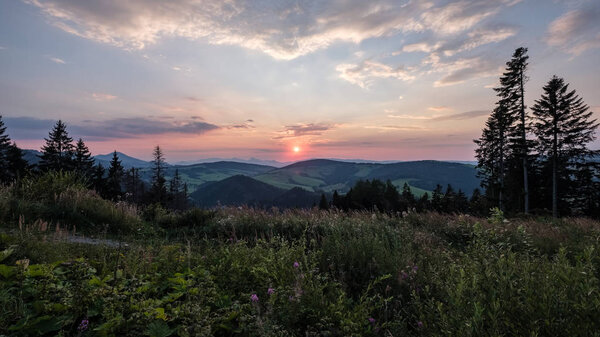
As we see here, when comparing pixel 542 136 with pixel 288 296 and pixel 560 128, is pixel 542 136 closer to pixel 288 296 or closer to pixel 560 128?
pixel 560 128

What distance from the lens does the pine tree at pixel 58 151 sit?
52156mm

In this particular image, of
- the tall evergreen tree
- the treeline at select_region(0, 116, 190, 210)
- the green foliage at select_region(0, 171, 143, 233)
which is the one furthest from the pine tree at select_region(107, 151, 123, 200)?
the green foliage at select_region(0, 171, 143, 233)

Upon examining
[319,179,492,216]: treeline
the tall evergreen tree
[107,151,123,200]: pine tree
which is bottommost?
[319,179,492,216]: treeline

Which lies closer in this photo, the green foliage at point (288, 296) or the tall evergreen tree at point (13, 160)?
the green foliage at point (288, 296)

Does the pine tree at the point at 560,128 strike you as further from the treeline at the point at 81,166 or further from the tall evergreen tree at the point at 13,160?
the tall evergreen tree at the point at 13,160

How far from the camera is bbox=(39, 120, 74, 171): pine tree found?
2053 inches

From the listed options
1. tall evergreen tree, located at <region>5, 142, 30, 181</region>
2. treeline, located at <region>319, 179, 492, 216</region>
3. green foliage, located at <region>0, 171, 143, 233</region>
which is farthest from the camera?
treeline, located at <region>319, 179, 492, 216</region>

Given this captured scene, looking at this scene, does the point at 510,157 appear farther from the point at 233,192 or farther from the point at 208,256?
the point at 233,192

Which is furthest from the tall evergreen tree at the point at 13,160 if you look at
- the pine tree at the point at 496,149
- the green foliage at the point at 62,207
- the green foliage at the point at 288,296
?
the pine tree at the point at 496,149

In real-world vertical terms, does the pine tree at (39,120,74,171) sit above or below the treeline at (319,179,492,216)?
above

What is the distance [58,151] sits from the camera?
54.9m

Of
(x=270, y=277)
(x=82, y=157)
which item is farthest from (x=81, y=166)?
(x=270, y=277)

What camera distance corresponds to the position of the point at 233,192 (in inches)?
7407

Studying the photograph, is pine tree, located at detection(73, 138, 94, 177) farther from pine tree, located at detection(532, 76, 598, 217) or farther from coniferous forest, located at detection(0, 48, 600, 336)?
pine tree, located at detection(532, 76, 598, 217)
